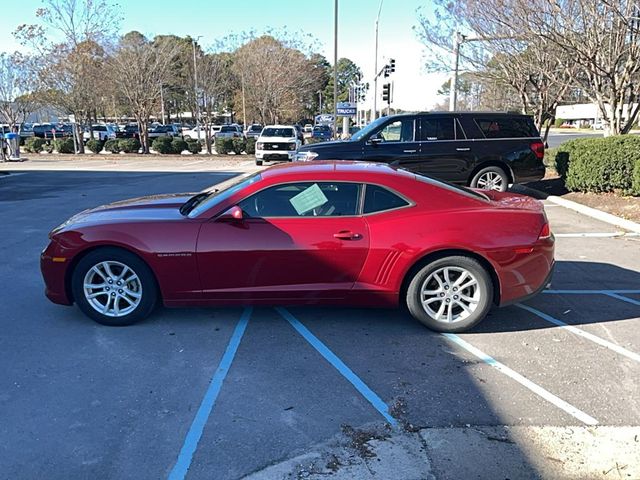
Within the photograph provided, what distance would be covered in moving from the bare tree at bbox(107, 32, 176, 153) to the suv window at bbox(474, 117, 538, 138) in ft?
73.0

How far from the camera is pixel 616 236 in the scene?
27.6ft

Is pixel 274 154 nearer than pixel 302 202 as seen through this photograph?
No

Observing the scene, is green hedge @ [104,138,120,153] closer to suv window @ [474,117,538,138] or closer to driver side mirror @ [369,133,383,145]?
driver side mirror @ [369,133,383,145]

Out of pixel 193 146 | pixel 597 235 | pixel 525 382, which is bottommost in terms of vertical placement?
pixel 525 382

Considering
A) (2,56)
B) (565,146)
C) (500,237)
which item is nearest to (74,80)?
(2,56)

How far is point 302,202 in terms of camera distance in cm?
469

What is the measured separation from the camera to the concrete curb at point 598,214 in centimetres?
879

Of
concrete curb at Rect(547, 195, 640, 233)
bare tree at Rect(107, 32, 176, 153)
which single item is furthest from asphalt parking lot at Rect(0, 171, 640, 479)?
bare tree at Rect(107, 32, 176, 153)

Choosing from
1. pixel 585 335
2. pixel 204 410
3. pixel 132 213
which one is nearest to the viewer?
pixel 204 410

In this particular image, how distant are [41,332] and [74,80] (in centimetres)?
2866

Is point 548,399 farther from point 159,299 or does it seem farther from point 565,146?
point 565,146

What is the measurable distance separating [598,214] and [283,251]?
764cm

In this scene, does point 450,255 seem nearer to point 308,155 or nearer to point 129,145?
point 308,155

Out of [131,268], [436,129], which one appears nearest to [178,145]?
[436,129]
